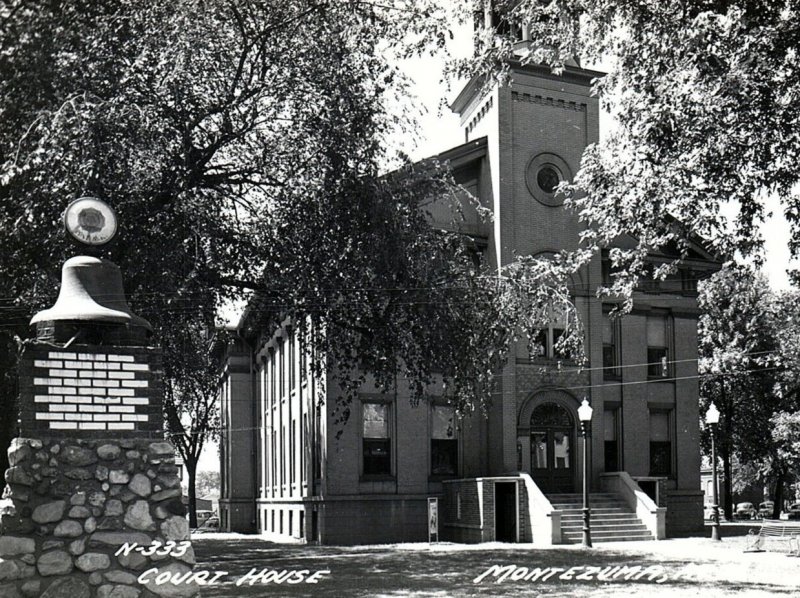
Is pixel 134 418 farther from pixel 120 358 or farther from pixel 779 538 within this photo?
pixel 779 538

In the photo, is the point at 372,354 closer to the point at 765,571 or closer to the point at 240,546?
the point at 765,571

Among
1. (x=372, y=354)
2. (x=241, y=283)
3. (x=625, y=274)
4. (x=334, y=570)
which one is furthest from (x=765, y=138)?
(x=334, y=570)

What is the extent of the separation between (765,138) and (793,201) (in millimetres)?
1124

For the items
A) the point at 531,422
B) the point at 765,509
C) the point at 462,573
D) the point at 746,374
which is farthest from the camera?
the point at 765,509

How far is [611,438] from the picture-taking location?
102 feet

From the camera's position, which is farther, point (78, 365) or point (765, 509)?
point (765, 509)

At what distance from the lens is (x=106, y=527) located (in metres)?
9.18

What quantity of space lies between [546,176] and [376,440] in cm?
987

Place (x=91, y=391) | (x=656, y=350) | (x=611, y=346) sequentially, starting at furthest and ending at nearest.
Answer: (x=656, y=350) < (x=611, y=346) < (x=91, y=391)

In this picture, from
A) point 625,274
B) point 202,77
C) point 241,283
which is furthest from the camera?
point 241,283

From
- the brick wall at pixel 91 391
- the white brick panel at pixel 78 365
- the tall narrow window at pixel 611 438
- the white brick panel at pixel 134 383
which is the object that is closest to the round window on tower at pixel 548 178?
the tall narrow window at pixel 611 438

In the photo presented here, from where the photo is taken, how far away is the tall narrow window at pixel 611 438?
30.8 meters

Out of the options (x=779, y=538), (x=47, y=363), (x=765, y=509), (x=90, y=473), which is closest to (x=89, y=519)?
(x=90, y=473)

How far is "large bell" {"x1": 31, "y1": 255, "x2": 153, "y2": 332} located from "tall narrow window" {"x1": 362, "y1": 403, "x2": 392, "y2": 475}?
18.8m
